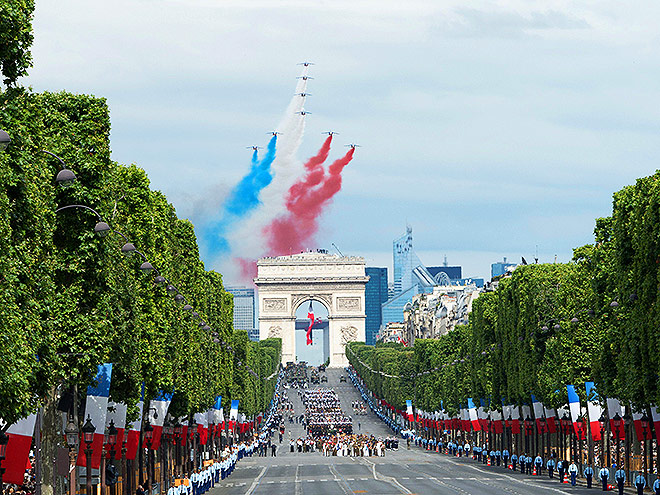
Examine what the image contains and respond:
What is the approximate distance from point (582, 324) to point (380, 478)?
14938mm

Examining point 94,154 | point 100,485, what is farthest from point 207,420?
point 94,154

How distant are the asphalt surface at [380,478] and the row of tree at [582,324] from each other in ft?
18.6

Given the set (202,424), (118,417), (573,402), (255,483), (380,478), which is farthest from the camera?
(202,424)

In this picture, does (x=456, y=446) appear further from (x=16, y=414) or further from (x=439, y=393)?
(x=16, y=414)

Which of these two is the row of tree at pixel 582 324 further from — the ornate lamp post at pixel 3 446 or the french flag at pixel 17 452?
the french flag at pixel 17 452

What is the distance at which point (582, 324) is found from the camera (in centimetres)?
7662

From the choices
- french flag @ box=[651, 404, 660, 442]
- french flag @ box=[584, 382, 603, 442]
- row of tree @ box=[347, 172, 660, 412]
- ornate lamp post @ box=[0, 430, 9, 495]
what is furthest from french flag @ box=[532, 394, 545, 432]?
ornate lamp post @ box=[0, 430, 9, 495]

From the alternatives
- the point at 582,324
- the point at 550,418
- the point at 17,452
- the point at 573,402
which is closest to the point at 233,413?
the point at 550,418

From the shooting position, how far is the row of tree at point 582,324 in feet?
180

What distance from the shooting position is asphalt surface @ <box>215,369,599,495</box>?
→ 67.1 meters

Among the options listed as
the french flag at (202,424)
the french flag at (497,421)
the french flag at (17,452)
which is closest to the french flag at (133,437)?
the french flag at (17,452)

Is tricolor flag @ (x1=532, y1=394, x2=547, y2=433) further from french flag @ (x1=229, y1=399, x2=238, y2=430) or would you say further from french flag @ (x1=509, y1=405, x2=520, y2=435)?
french flag @ (x1=229, y1=399, x2=238, y2=430)

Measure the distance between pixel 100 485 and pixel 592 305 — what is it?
2838cm

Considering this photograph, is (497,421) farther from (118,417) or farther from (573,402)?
(118,417)
